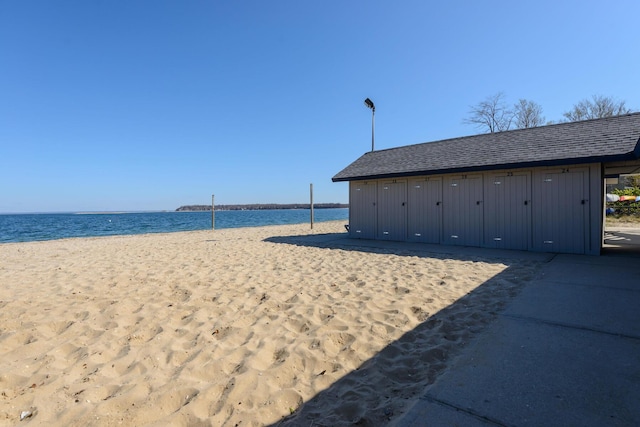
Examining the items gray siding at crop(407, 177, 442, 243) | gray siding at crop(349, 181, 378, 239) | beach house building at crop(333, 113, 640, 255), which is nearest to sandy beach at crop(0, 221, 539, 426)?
beach house building at crop(333, 113, 640, 255)

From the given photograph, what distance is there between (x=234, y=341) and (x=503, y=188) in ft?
27.3

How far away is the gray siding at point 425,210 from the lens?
9.88 meters

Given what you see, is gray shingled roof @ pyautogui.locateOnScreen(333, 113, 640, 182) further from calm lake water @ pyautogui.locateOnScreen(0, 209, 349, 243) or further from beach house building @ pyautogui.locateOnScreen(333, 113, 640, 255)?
calm lake water @ pyautogui.locateOnScreen(0, 209, 349, 243)

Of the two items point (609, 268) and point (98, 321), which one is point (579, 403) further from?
point (609, 268)

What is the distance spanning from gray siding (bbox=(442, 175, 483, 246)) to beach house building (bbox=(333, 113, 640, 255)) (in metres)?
0.03

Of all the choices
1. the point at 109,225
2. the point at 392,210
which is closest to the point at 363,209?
the point at 392,210

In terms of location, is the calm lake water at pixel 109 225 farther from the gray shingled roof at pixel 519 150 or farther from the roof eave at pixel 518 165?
the roof eave at pixel 518 165

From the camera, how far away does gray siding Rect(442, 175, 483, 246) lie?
909 cm

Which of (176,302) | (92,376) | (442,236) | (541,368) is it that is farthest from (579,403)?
(442,236)

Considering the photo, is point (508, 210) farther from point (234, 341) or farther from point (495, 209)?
point (234, 341)

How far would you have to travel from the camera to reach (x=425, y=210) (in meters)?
10.1

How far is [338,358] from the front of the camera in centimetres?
282

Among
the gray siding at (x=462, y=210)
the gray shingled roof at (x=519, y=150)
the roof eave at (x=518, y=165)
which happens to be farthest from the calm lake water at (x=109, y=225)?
the gray siding at (x=462, y=210)

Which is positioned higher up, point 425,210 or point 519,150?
point 519,150
